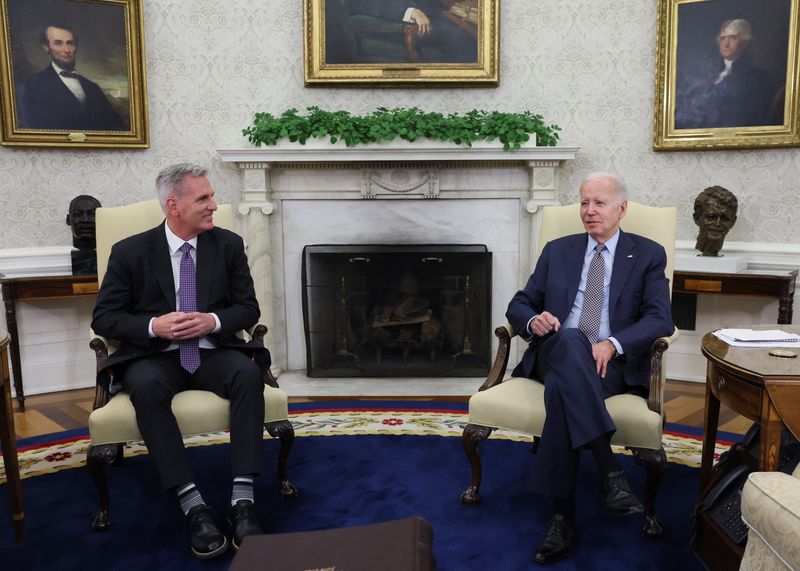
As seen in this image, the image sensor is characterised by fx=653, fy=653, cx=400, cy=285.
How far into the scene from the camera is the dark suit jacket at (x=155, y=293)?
2.71 metres

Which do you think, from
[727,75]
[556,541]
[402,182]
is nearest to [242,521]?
[556,541]

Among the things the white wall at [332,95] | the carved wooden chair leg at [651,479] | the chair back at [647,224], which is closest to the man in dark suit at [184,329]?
the carved wooden chair leg at [651,479]

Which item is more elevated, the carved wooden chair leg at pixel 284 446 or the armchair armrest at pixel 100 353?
the armchair armrest at pixel 100 353

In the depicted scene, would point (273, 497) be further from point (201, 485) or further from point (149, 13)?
point (149, 13)

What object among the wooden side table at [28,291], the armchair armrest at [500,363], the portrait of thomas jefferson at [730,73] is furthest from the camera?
the portrait of thomas jefferson at [730,73]

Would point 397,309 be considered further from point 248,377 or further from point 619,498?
point 619,498

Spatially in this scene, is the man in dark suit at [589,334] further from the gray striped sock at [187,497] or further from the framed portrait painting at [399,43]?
the framed portrait painting at [399,43]

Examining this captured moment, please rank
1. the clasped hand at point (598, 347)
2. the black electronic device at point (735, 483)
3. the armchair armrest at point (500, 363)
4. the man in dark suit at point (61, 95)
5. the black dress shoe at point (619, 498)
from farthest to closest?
the man in dark suit at point (61, 95), the armchair armrest at point (500, 363), the clasped hand at point (598, 347), the black dress shoe at point (619, 498), the black electronic device at point (735, 483)

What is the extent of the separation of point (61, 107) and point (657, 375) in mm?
4247

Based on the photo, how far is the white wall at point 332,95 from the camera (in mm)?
4719

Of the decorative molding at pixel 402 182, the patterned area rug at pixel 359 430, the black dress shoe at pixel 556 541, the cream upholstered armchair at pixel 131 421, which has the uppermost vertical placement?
the decorative molding at pixel 402 182

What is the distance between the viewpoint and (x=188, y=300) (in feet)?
9.23

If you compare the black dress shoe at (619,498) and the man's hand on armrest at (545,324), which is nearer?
the black dress shoe at (619,498)

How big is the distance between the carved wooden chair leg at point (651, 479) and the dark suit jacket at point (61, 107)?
4.13 meters
